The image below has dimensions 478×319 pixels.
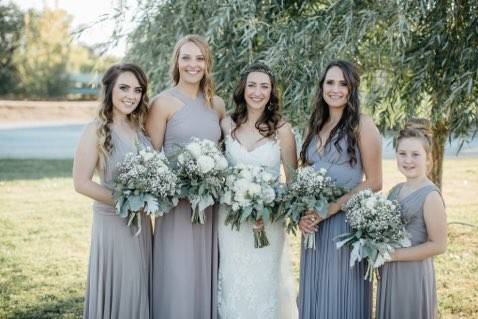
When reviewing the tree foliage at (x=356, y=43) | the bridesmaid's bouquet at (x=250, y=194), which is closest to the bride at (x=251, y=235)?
the bridesmaid's bouquet at (x=250, y=194)

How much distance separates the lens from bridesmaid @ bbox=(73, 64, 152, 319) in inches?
153

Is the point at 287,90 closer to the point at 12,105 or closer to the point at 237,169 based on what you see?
the point at 237,169

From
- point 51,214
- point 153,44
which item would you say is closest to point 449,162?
point 51,214

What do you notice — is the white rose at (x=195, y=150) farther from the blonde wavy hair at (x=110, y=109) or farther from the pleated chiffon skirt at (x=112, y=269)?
the pleated chiffon skirt at (x=112, y=269)

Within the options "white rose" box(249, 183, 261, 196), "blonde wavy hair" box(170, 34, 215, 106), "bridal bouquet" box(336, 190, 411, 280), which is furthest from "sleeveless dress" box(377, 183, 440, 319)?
"blonde wavy hair" box(170, 34, 215, 106)

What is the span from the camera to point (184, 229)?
4.25 meters

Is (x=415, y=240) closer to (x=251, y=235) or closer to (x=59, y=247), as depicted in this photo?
(x=251, y=235)

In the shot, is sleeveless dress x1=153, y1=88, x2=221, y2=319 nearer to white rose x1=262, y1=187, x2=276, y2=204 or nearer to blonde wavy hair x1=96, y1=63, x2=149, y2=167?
blonde wavy hair x1=96, y1=63, x2=149, y2=167

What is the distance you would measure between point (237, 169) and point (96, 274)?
4.08 feet

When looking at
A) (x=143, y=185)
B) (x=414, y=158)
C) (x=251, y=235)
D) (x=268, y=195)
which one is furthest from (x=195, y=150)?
(x=414, y=158)

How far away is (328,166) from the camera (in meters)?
3.96

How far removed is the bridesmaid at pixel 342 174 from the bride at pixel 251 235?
42cm

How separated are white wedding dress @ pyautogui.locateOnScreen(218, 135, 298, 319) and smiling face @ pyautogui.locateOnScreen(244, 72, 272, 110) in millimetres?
318

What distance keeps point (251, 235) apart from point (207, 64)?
1.37m
